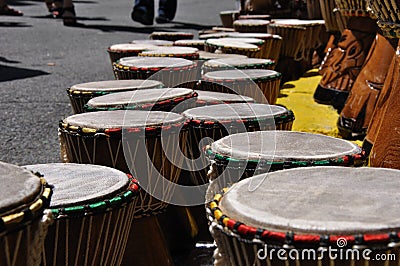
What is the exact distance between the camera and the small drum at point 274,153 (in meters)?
1.21

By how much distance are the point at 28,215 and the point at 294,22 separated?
341 centimetres

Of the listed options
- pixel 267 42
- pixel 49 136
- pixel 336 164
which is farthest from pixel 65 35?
pixel 336 164

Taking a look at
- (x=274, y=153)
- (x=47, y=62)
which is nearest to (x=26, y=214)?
(x=274, y=153)

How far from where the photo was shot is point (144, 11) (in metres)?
6.88

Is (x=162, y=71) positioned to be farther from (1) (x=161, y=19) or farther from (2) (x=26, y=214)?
(1) (x=161, y=19)

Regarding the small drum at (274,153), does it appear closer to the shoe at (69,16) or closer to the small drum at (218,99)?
the small drum at (218,99)

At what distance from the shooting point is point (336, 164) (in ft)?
3.95

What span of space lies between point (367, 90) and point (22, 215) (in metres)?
1.77

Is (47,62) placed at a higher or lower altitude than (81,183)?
lower

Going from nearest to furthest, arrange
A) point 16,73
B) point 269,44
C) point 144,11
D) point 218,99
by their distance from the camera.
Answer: point 218,99, point 269,44, point 16,73, point 144,11

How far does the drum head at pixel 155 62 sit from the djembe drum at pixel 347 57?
79cm

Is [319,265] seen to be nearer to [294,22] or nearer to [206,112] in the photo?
[206,112]

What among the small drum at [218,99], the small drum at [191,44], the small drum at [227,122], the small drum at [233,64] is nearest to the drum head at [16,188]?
the small drum at [227,122]

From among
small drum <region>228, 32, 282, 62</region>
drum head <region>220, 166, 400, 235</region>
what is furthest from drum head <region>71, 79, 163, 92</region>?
small drum <region>228, 32, 282, 62</region>
